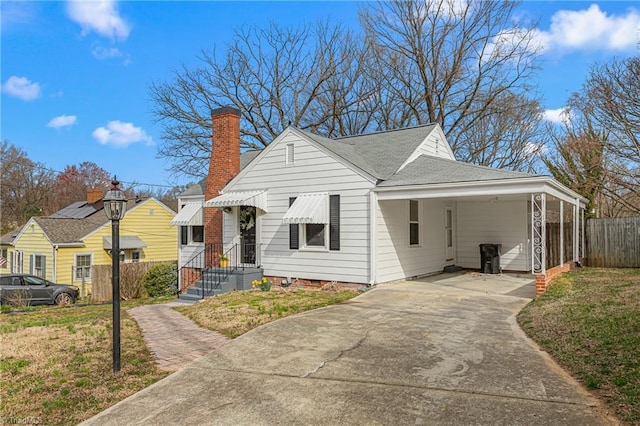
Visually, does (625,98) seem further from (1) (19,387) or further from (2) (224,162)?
(1) (19,387)

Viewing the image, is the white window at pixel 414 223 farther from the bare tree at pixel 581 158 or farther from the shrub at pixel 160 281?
the bare tree at pixel 581 158

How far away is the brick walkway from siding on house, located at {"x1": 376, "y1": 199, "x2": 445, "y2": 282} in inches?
213

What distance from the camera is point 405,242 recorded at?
43.0 feet

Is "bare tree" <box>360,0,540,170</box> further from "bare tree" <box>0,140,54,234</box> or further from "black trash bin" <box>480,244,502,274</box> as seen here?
"bare tree" <box>0,140,54,234</box>

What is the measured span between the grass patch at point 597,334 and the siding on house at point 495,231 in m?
3.67

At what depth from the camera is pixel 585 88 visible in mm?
20031

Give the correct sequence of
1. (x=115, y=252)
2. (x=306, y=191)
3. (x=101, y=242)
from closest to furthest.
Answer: (x=115, y=252) → (x=306, y=191) → (x=101, y=242)

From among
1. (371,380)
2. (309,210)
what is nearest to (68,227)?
(309,210)

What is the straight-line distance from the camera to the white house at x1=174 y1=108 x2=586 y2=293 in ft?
38.2

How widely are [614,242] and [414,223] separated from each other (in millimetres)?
9038

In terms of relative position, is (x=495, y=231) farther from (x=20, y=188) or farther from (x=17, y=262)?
(x=20, y=188)

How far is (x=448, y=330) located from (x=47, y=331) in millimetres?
7339

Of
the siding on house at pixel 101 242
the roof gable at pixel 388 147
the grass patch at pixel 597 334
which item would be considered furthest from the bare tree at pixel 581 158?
the siding on house at pixel 101 242

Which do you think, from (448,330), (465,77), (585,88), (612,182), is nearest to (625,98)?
(585,88)
